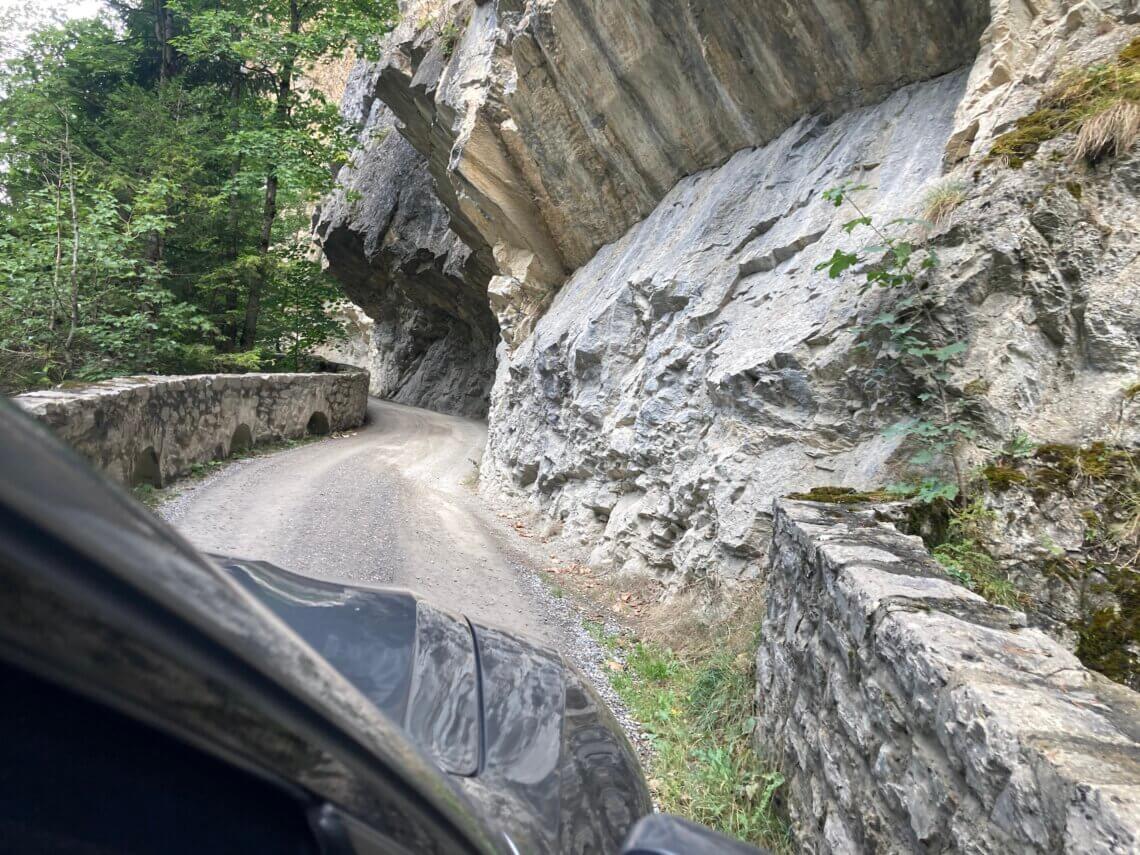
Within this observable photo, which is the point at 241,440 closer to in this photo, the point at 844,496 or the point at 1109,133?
the point at 844,496

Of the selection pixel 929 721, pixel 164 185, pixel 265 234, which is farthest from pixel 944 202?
pixel 265 234

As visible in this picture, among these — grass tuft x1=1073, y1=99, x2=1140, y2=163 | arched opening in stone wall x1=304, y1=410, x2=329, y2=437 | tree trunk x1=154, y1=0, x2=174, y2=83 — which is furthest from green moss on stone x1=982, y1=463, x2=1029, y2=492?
tree trunk x1=154, y1=0, x2=174, y2=83

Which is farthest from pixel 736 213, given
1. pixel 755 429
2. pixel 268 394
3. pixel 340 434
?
pixel 340 434

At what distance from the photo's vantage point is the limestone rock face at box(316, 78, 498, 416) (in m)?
22.2

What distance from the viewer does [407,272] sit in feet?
78.8

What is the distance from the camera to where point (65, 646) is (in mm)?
590

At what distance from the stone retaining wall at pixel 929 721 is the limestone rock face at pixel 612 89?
5698mm

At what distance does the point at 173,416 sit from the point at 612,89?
7705mm

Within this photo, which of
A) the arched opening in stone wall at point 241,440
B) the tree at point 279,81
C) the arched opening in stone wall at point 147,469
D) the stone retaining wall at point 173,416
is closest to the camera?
the stone retaining wall at point 173,416

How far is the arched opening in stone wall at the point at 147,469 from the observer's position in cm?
781

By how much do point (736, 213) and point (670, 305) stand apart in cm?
131

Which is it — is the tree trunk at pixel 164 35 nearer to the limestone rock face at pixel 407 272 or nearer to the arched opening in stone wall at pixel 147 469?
the limestone rock face at pixel 407 272

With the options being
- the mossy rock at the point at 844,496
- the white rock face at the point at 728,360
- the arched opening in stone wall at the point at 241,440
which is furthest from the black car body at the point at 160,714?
the arched opening in stone wall at the point at 241,440

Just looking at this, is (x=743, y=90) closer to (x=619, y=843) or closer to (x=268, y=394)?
(x=619, y=843)
